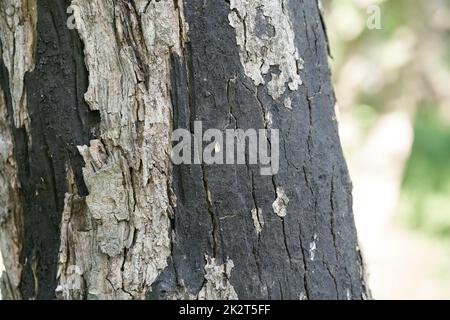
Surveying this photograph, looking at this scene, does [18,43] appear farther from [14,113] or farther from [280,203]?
[280,203]

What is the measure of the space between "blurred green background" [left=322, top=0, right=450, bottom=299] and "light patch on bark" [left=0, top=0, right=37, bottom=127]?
3.82 meters

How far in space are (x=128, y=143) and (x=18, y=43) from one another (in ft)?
1.01

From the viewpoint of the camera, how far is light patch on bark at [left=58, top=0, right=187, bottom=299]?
1159mm

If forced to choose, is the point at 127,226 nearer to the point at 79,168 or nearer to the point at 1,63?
the point at 79,168

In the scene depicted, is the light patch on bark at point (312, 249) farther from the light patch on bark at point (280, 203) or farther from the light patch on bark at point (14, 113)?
the light patch on bark at point (14, 113)

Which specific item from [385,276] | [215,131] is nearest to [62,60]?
[215,131]

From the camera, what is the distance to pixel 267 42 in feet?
3.99

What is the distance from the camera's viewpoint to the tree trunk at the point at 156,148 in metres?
1.17

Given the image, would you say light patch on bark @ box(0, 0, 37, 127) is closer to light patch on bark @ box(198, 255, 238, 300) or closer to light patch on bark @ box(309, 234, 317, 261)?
light patch on bark @ box(198, 255, 238, 300)

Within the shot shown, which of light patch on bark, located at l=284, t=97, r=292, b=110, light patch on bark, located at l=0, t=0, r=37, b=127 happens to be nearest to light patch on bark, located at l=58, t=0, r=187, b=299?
light patch on bark, located at l=0, t=0, r=37, b=127

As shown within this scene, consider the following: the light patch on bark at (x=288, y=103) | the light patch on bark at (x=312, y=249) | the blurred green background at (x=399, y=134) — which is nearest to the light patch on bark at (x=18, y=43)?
the light patch on bark at (x=288, y=103)

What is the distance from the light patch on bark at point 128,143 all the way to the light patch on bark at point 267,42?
0.12 m

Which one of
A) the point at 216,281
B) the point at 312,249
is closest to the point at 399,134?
the point at 312,249

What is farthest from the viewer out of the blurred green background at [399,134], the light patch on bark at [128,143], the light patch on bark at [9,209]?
the blurred green background at [399,134]
